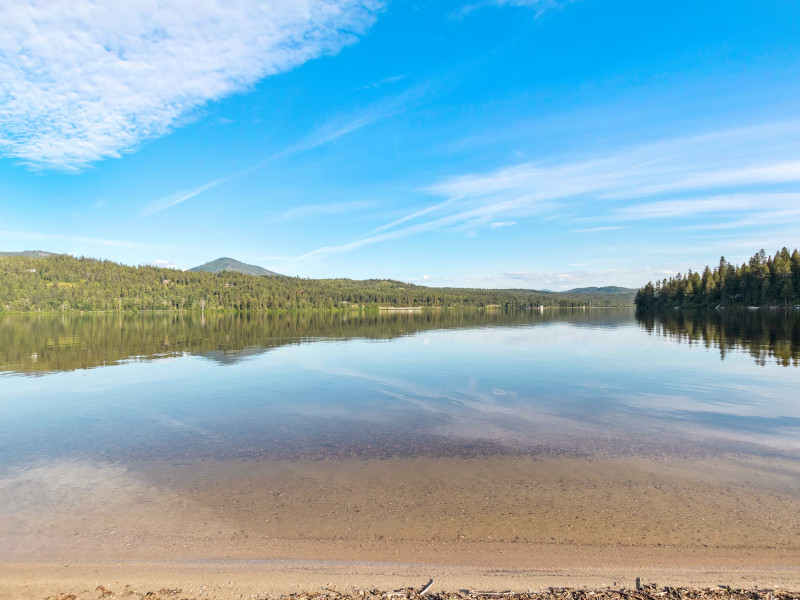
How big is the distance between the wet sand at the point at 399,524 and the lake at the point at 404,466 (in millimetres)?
63

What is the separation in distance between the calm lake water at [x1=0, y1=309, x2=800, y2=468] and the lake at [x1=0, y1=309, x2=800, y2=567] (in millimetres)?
142

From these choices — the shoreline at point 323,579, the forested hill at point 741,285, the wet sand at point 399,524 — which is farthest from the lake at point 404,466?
the forested hill at point 741,285

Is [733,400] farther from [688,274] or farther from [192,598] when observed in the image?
[688,274]

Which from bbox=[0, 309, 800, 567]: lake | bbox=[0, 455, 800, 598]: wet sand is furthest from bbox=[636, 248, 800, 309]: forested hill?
bbox=[0, 455, 800, 598]: wet sand

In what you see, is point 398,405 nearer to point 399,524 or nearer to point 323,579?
point 399,524

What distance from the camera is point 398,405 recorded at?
67.6ft

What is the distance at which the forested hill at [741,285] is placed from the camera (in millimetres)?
131875

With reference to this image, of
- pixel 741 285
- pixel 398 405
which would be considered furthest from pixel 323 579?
pixel 741 285

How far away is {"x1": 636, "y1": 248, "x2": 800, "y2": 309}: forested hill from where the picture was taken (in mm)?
131875

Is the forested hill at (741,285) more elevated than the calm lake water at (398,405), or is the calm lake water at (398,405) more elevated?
the forested hill at (741,285)

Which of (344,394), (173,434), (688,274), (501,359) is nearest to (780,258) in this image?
(688,274)

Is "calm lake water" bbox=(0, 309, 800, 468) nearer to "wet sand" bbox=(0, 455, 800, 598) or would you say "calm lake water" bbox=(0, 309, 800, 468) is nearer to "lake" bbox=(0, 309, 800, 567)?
"lake" bbox=(0, 309, 800, 567)

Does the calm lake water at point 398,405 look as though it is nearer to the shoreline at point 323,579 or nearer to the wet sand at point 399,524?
the wet sand at point 399,524

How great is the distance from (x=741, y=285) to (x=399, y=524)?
178404 mm
